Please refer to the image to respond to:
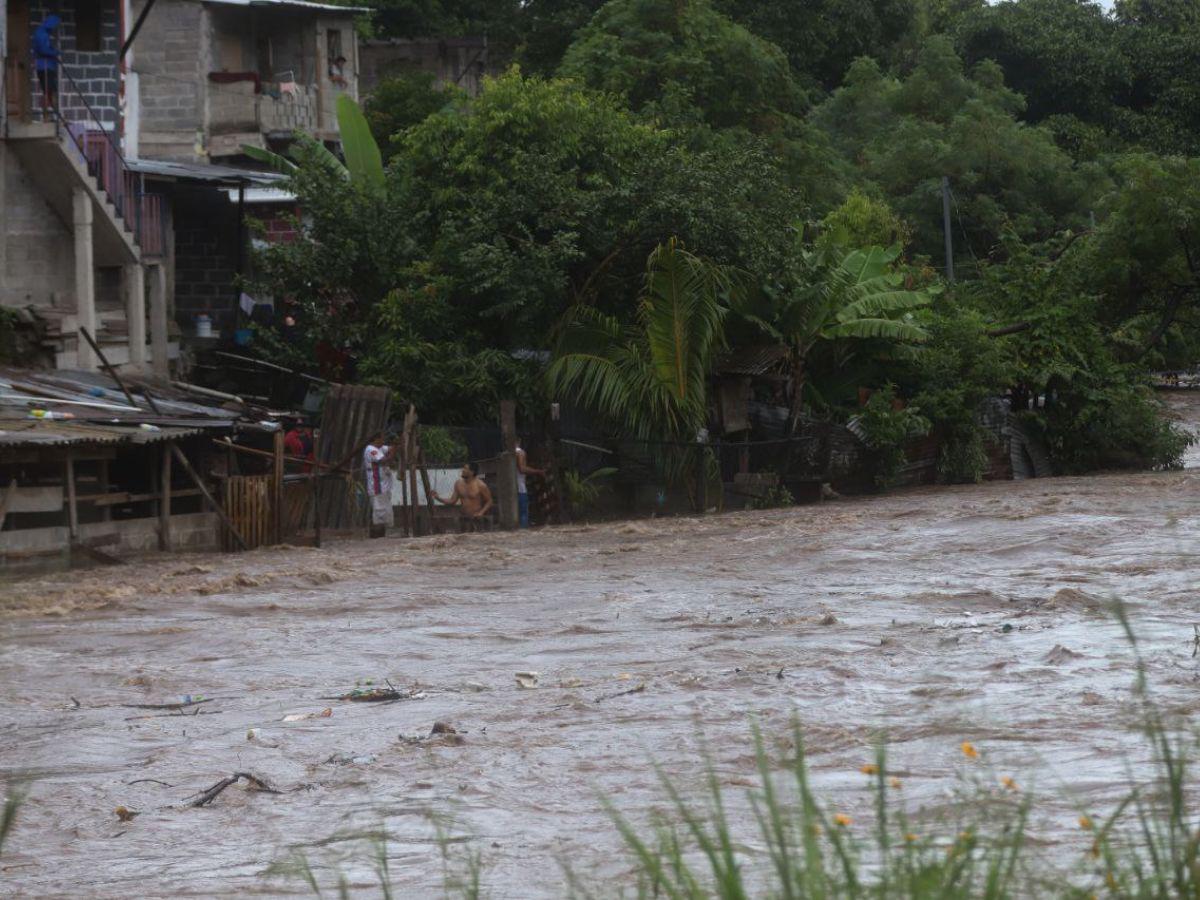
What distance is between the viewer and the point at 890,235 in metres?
31.5

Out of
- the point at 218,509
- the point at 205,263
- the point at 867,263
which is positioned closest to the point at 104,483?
the point at 218,509

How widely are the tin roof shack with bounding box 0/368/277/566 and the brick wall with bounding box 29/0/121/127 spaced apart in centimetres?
479

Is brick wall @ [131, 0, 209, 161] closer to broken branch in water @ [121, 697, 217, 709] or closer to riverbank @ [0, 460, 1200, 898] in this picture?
riverbank @ [0, 460, 1200, 898]

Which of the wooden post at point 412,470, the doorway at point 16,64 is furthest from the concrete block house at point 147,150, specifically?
the wooden post at point 412,470

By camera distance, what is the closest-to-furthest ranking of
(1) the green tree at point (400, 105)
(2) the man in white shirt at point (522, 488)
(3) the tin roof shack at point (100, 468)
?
(3) the tin roof shack at point (100, 468) → (2) the man in white shirt at point (522, 488) → (1) the green tree at point (400, 105)

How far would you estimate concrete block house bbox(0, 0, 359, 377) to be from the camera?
21.1 metres

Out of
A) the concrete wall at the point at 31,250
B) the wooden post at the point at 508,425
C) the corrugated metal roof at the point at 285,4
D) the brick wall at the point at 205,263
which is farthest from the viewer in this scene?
the corrugated metal roof at the point at 285,4

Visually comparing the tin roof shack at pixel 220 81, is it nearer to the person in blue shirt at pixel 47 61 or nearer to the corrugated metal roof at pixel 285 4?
the corrugated metal roof at pixel 285 4

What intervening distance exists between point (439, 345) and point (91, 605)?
886cm

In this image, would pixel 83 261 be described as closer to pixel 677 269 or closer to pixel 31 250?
pixel 31 250

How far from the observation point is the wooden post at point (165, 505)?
1773cm

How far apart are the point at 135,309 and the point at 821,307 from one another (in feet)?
30.8

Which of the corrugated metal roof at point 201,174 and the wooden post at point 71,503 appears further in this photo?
the corrugated metal roof at point 201,174

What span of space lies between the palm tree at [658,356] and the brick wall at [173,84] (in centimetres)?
1137
